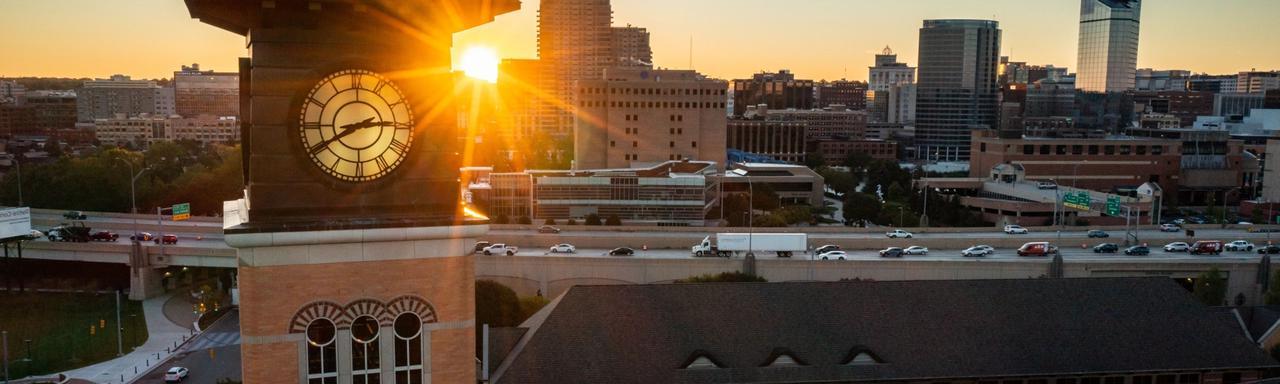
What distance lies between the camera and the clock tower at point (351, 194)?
12.9m

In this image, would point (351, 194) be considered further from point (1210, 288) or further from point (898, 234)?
point (898, 234)

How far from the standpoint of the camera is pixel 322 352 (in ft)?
44.7

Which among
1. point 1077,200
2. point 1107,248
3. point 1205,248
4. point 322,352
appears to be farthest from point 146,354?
point 1077,200

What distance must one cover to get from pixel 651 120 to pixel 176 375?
92.5 m

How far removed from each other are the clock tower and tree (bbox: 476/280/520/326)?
3113 cm

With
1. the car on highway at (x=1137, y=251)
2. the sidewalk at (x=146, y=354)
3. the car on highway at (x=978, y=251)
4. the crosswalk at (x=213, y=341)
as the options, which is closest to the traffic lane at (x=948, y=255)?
the car on highway at (x=978, y=251)

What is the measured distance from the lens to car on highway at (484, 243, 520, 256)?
208ft

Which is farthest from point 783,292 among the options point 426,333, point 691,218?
point 691,218

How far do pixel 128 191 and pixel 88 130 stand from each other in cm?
11716

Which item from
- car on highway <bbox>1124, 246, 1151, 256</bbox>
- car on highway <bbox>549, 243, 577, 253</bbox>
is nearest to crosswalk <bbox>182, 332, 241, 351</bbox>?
car on highway <bbox>549, 243, 577, 253</bbox>

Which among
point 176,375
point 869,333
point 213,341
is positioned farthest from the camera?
point 213,341

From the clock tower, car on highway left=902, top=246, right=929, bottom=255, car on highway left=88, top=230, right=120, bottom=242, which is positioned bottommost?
car on highway left=88, top=230, right=120, bottom=242

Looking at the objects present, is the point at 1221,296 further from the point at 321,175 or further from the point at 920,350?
the point at 321,175

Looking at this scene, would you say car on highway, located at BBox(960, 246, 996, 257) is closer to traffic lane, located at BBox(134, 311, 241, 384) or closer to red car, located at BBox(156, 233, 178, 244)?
traffic lane, located at BBox(134, 311, 241, 384)
